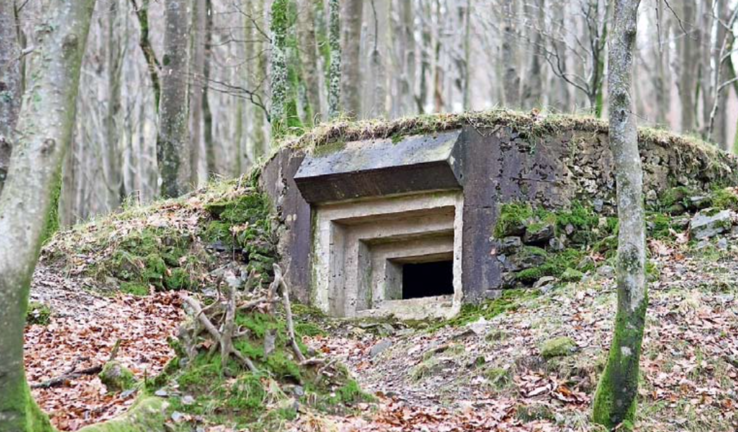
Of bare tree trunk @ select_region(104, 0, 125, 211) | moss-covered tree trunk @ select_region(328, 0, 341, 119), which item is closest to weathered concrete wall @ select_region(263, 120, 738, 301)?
moss-covered tree trunk @ select_region(328, 0, 341, 119)

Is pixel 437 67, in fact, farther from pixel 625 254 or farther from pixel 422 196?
pixel 625 254

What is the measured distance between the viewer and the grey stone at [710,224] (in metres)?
10.6

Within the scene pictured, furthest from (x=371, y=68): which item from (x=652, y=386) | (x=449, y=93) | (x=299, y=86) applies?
(x=652, y=386)

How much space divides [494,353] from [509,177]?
275 cm

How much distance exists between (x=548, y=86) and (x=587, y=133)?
16937 mm

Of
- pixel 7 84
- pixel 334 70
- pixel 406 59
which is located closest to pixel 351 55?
pixel 334 70

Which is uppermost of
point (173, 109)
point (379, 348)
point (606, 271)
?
point (173, 109)

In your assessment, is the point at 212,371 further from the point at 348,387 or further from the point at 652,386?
the point at 652,386

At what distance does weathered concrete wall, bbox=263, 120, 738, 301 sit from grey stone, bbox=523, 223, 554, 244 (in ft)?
1.07

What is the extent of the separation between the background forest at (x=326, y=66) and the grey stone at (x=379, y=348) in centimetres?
335

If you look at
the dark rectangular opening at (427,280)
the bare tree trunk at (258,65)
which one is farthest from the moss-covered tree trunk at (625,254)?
the bare tree trunk at (258,65)

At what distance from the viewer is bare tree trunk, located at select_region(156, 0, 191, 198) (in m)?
13.8

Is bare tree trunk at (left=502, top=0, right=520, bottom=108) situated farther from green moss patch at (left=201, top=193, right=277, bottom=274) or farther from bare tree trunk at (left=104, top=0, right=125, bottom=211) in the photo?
bare tree trunk at (left=104, top=0, right=125, bottom=211)

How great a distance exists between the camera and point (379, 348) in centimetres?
952
